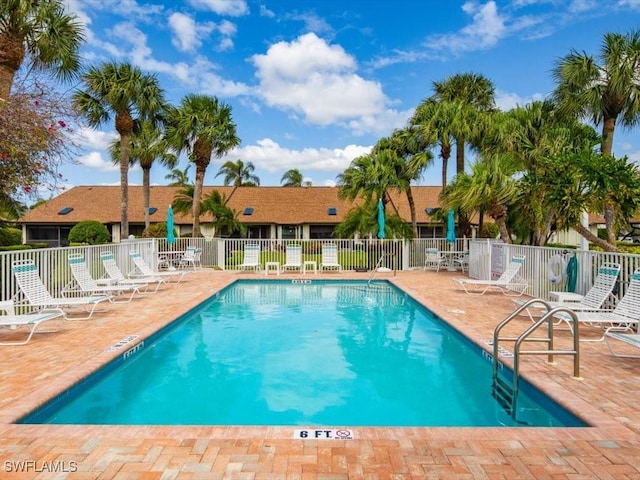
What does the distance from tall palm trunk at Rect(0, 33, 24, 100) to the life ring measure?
14.4m

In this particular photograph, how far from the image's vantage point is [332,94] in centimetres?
2208

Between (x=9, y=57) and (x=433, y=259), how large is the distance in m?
16.7

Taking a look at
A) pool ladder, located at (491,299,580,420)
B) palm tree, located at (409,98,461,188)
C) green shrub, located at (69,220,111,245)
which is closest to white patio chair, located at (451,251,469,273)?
palm tree, located at (409,98,461,188)

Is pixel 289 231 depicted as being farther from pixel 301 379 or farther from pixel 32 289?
pixel 301 379

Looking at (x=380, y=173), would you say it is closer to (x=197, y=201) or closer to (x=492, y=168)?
(x=492, y=168)

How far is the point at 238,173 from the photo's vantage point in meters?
45.2

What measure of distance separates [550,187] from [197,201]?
54.0 feet

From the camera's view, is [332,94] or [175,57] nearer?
[175,57]

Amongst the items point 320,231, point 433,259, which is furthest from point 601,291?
point 320,231

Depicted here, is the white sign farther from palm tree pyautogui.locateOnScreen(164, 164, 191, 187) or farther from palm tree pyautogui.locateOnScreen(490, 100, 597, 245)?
palm tree pyautogui.locateOnScreen(164, 164, 191, 187)

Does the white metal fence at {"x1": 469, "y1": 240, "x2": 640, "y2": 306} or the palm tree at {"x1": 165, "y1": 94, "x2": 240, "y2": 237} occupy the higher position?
the palm tree at {"x1": 165, "y1": 94, "x2": 240, "y2": 237}

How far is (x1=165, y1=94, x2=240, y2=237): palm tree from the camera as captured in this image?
866 inches

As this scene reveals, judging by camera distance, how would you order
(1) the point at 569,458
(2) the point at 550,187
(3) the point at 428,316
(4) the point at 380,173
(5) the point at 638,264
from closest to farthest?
(1) the point at 569,458
(5) the point at 638,264
(3) the point at 428,316
(2) the point at 550,187
(4) the point at 380,173

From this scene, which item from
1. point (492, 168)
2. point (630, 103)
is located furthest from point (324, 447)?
point (630, 103)
